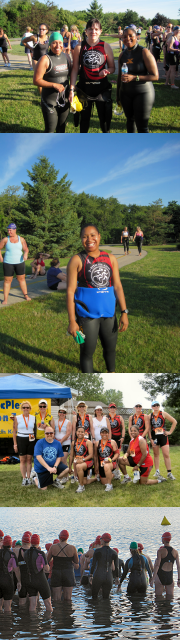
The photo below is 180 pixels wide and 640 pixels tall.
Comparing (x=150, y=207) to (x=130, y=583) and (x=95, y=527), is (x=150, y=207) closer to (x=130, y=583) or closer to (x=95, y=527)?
(x=95, y=527)

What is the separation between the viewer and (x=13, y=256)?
320 inches

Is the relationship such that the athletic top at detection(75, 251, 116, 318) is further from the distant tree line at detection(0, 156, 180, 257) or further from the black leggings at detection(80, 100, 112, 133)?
the black leggings at detection(80, 100, 112, 133)

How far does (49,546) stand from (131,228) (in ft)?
17.3

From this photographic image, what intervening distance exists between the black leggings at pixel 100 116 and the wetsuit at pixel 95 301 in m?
Answer: 2.35

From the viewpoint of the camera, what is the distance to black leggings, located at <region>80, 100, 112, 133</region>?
7926mm

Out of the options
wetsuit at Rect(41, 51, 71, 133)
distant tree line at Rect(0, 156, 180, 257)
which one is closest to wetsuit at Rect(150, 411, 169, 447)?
distant tree line at Rect(0, 156, 180, 257)

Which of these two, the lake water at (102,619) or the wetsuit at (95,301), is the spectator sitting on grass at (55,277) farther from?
the lake water at (102,619)

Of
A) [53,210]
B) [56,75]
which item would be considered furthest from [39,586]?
[56,75]

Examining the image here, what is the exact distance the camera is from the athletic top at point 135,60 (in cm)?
725

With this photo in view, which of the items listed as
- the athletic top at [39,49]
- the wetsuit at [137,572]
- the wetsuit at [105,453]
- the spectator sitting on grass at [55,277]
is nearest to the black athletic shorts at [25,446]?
the wetsuit at [105,453]

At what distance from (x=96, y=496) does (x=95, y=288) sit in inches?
117

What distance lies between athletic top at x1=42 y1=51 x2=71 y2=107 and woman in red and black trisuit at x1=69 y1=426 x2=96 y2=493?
16.0 feet

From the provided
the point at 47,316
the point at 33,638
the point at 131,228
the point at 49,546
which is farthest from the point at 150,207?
the point at 33,638

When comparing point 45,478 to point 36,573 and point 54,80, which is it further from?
point 54,80
